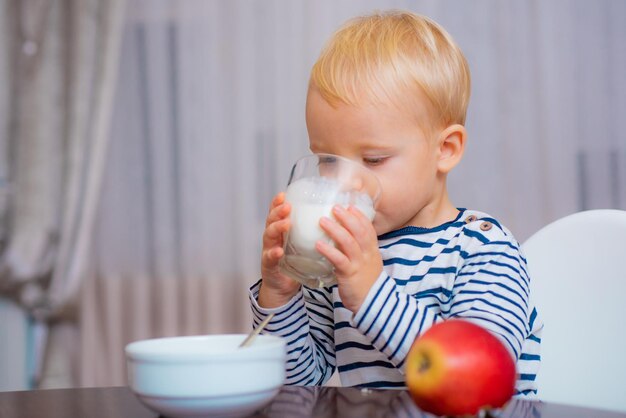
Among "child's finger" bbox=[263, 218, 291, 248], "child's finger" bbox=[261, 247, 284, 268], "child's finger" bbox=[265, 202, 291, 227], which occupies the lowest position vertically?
"child's finger" bbox=[261, 247, 284, 268]

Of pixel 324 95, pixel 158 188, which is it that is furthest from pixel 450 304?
pixel 158 188

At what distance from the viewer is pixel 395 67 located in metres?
1.20

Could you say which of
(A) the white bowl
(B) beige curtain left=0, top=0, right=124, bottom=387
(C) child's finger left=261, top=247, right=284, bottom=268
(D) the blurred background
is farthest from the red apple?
(B) beige curtain left=0, top=0, right=124, bottom=387

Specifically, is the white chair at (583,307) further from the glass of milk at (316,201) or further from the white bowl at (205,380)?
the white bowl at (205,380)

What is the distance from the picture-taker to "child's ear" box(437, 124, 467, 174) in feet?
4.21

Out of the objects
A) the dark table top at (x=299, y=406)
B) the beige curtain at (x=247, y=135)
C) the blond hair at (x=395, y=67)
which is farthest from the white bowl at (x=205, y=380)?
the beige curtain at (x=247, y=135)

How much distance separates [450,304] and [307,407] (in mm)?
417

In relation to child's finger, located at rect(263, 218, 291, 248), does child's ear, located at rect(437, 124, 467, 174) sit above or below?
above

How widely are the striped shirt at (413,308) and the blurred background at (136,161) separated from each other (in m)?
1.44

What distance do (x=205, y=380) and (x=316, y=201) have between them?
0.36 meters

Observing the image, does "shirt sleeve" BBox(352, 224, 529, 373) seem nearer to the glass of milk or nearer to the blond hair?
the glass of milk

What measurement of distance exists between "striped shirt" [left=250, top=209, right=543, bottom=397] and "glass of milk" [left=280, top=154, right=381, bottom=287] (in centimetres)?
9

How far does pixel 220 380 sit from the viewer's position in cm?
71

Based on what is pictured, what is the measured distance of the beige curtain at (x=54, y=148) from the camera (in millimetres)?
3006
